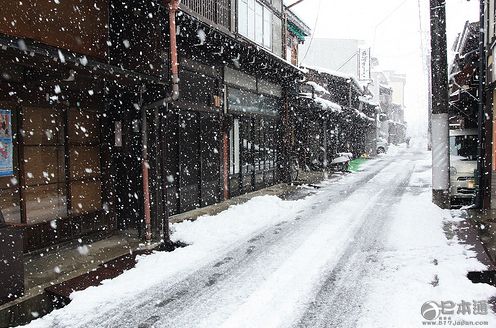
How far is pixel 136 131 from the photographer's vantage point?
8.44m

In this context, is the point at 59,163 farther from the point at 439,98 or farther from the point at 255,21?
the point at 255,21

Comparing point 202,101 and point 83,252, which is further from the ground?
point 202,101

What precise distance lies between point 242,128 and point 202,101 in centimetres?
313

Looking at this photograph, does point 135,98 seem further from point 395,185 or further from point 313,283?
point 395,185

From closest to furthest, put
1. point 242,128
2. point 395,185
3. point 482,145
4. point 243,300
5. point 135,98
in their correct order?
point 243,300 < point 135,98 < point 482,145 < point 242,128 < point 395,185

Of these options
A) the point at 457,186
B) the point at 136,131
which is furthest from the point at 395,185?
the point at 136,131

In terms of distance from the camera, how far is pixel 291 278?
5.89 metres

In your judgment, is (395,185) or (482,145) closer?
(482,145)

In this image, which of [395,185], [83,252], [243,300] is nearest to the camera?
[243,300]

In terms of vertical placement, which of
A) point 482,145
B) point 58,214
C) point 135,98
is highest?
point 135,98

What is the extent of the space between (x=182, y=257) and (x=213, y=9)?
8.74m

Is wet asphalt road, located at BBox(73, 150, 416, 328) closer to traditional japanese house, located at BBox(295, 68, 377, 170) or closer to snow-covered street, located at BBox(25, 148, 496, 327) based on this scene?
snow-covered street, located at BBox(25, 148, 496, 327)

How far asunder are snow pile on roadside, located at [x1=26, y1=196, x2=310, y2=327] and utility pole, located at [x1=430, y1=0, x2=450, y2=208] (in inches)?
169

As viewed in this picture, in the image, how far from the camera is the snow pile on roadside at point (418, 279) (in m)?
4.52
